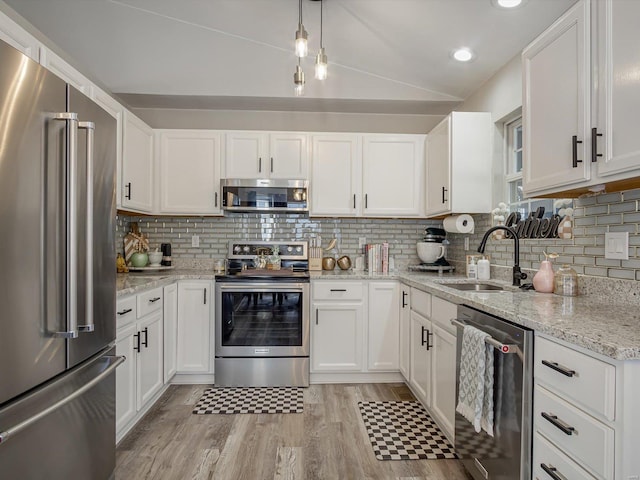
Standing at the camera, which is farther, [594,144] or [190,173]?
[190,173]

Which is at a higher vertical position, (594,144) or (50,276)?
(594,144)

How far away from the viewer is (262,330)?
3.10 m

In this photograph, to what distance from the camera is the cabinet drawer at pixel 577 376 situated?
103 cm

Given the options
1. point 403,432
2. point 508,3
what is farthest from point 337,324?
point 508,3

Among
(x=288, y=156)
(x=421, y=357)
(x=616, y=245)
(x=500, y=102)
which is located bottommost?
(x=421, y=357)

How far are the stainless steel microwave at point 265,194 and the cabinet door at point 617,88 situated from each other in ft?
7.42

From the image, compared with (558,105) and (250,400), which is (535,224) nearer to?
(558,105)

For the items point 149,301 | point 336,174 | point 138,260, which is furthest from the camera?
point 336,174

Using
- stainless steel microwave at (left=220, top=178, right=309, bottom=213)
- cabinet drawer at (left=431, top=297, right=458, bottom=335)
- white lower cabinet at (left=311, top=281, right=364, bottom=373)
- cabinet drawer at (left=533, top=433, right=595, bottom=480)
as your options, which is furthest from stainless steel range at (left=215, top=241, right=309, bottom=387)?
cabinet drawer at (left=533, top=433, right=595, bottom=480)

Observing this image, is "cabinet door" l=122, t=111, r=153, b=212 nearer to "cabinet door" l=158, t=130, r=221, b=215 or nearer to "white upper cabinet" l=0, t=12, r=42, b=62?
"cabinet door" l=158, t=130, r=221, b=215

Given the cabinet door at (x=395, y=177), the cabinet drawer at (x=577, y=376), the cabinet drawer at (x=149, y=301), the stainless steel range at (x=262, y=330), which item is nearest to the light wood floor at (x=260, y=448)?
the stainless steel range at (x=262, y=330)

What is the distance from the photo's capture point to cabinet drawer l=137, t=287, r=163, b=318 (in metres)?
2.39

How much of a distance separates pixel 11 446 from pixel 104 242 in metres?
0.75

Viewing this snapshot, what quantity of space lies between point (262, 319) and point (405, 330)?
1160 millimetres
